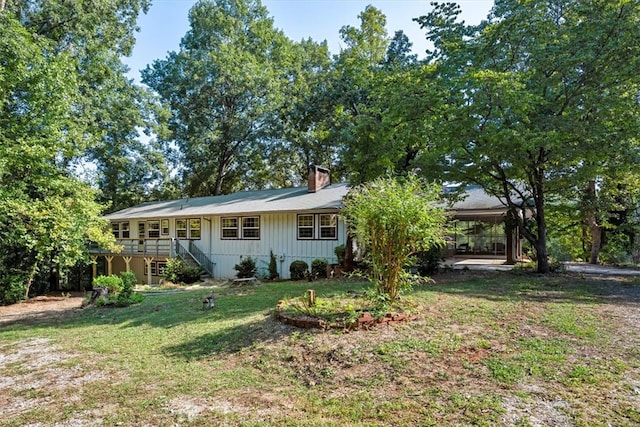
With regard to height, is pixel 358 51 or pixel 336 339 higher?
pixel 358 51

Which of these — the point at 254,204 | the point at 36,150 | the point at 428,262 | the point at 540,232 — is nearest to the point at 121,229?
the point at 254,204

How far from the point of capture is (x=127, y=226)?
24266 millimetres

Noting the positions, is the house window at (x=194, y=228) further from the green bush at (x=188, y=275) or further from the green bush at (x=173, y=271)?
the green bush at (x=188, y=275)

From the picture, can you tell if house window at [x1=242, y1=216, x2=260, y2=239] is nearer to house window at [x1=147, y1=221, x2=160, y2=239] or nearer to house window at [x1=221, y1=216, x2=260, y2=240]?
house window at [x1=221, y1=216, x2=260, y2=240]

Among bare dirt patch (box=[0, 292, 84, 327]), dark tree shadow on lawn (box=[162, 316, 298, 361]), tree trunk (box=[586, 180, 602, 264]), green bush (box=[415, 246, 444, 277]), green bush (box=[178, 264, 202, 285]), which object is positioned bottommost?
bare dirt patch (box=[0, 292, 84, 327])

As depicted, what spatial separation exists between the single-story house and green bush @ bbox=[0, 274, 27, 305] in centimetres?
516

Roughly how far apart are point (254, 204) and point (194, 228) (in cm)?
409

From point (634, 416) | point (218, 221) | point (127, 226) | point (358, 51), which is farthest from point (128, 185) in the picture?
point (634, 416)

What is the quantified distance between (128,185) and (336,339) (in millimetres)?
26298

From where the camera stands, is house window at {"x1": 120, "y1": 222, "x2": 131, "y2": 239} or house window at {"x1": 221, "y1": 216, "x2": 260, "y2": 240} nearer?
house window at {"x1": 221, "y1": 216, "x2": 260, "y2": 240}

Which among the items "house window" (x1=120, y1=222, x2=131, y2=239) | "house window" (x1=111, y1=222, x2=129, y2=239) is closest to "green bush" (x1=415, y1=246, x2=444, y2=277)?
"house window" (x1=120, y1=222, x2=131, y2=239)

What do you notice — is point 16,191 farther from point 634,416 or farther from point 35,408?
point 634,416

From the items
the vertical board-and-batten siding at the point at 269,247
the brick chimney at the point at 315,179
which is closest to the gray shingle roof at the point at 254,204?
the brick chimney at the point at 315,179

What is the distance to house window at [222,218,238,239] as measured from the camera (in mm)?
18438
